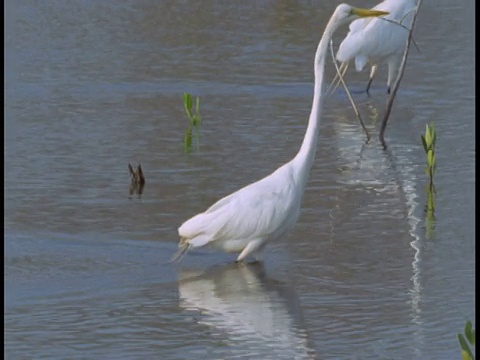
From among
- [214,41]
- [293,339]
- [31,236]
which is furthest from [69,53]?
[293,339]

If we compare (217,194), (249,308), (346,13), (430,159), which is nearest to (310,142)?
(346,13)

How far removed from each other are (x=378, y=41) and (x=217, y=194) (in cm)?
460

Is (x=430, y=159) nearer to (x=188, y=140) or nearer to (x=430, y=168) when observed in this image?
(x=430, y=168)

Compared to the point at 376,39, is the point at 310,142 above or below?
below

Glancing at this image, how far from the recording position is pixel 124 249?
830 cm

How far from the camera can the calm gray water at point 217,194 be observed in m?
6.91

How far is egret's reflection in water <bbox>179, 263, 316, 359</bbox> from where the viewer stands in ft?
21.7

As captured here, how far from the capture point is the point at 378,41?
13.7 m

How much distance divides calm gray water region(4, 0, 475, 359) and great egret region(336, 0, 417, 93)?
35cm

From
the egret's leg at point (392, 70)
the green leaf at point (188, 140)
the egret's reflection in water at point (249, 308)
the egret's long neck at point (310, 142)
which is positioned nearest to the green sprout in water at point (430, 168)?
the egret's long neck at point (310, 142)

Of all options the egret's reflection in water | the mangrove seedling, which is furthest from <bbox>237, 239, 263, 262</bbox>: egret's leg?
the mangrove seedling

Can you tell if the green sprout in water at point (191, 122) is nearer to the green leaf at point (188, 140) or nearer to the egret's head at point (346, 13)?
the green leaf at point (188, 140)

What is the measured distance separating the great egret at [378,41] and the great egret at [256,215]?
216 inches

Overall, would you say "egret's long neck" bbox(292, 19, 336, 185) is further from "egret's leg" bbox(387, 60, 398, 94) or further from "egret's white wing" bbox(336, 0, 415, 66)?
"egret's leg" bbox(387, 60, 398, 94)
